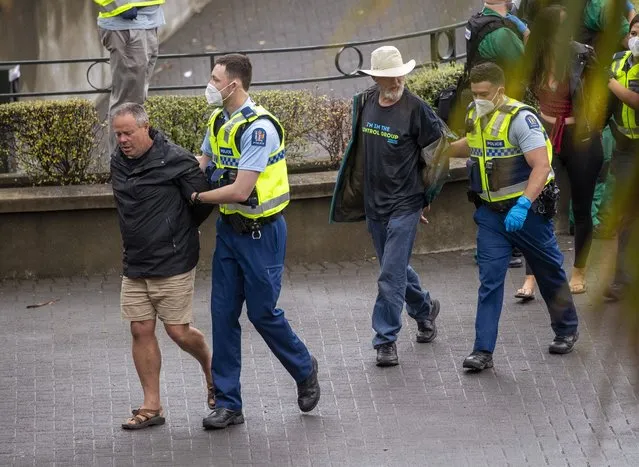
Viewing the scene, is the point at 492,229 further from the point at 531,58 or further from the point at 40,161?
the point at 531,58

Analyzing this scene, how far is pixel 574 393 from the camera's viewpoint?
6527mm

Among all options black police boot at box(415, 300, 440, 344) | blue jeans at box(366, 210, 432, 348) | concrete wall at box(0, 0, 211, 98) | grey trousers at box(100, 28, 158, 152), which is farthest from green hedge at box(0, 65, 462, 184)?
blue jeans at box(366, 210, 432, 348)

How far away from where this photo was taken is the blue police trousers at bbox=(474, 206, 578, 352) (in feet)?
22.5

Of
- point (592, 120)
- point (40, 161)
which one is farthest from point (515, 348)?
point (592, 120)

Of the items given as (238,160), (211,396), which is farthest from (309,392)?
(238,160)

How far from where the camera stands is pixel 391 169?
6.89 metres

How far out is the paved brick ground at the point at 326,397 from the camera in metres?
5.86

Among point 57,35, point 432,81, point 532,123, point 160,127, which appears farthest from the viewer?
point 432,81

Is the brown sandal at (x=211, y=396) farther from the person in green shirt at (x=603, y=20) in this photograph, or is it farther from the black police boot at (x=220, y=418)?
the person in green shirt at (x=603, y=20)

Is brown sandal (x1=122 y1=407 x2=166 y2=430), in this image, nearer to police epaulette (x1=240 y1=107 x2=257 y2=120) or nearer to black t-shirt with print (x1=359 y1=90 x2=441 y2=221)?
police epaulette (x1=240 y1=107 x2=257 y2=120)

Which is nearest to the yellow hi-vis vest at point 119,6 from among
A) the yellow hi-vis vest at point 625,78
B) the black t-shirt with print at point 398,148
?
the black t-shirt with print at point 398,148

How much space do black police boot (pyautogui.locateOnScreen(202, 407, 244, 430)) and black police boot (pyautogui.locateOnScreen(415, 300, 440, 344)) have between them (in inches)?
65.7

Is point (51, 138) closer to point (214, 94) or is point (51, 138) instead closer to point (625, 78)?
point (214, 94)

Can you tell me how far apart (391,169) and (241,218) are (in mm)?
1297
